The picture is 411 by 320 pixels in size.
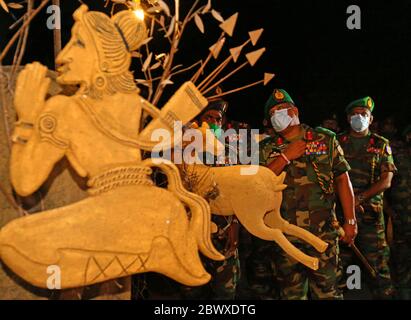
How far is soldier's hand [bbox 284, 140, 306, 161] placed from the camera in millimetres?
3373

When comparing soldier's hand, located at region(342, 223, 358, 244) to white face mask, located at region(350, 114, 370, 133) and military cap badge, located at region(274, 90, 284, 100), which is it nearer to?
military cap badge, located at region(274, 90, 284, 100)

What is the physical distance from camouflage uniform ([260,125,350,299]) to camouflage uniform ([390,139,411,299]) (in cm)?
163

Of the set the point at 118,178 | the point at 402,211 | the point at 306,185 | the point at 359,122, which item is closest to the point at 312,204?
the point at 306,185

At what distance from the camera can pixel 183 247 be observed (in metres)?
2.36

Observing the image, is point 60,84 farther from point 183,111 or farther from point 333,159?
point 333,159

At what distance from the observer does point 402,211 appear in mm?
5043

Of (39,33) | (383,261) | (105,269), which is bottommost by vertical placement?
(383,261)

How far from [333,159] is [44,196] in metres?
1.77

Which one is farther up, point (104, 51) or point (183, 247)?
point (104, 51)

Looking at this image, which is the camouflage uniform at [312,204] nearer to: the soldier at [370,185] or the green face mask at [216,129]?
the green face mask at [216,129]

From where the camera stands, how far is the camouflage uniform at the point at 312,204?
11.2ft

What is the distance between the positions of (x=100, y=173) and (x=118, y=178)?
0.23 ft

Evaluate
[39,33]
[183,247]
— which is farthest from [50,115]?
[39,33]

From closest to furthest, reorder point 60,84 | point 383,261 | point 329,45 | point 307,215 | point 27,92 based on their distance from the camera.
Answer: point 27,92, point 60,84, point 307,215, point 383,261, point 329,45
